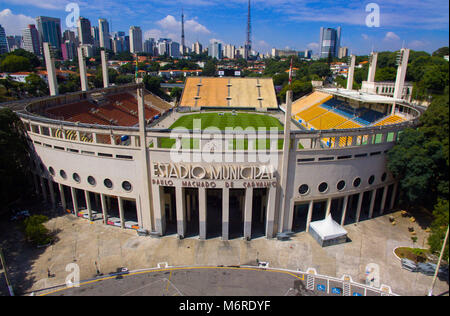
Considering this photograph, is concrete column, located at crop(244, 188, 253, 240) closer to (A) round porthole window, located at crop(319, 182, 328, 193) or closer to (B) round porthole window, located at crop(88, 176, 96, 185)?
(A) round porthole window, located at crop(319, 182, 328, 193)

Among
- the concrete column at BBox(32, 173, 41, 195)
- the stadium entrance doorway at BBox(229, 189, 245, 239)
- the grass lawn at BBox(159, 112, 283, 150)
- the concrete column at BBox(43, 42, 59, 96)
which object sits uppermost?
the concrete column at BBox(43, 42, 59, 96)

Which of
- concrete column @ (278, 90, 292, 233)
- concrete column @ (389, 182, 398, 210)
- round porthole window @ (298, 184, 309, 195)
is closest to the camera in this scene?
A: concrete column @ (278, 90, 292, 233)

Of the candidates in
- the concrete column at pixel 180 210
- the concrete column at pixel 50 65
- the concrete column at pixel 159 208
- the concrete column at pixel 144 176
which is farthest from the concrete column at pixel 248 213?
the concrete column at pixel 50 65

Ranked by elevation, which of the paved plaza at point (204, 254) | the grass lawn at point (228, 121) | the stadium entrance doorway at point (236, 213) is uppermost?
the grass lawn at point (228, 121)

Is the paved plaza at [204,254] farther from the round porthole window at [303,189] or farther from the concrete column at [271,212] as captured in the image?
the round porthole window at [303,189]

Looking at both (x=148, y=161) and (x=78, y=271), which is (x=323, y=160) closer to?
(x=148, y=161)

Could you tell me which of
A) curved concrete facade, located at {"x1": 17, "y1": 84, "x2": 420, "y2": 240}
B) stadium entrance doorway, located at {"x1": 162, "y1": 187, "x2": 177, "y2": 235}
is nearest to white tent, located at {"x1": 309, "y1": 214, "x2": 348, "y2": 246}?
curved concrete facade, located at {"x1": 17, "y1": 84, "x2": 420, "y2": 240}
